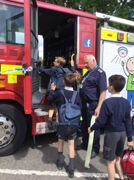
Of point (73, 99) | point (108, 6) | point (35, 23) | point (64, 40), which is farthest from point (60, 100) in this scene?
point (108, 6)

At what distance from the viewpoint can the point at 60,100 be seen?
497 cm

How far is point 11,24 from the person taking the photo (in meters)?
5.45

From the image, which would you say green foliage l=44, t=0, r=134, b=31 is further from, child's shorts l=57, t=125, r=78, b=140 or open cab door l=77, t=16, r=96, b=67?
child's shorts l=57, t=125, r=78, b=140

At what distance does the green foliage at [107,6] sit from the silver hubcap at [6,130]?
7.48m

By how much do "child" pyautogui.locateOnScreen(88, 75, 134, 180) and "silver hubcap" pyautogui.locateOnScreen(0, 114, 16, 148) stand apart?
5.73 ft

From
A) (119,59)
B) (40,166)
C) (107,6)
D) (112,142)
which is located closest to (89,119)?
(40,166)

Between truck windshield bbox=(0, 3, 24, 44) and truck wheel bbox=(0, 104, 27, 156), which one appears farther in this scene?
truck wheel bbox=(0, 104, 27, 156)

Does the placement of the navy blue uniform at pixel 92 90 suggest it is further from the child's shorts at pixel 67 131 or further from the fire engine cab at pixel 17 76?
the child's shorts at pixel 67 131

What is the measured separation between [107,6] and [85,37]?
307 inches

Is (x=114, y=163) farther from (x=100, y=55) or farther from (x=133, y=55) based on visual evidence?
(x=133, y=55)

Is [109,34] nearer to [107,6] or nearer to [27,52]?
[27,52]

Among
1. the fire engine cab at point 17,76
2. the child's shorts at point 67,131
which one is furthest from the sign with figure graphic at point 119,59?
the child's shorts at point 67,131

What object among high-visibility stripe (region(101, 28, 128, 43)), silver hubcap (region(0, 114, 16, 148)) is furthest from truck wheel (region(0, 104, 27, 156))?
high-visibility stripe (region(101, 28, 128, 43))

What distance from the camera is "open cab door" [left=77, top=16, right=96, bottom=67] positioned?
21.2 feet
